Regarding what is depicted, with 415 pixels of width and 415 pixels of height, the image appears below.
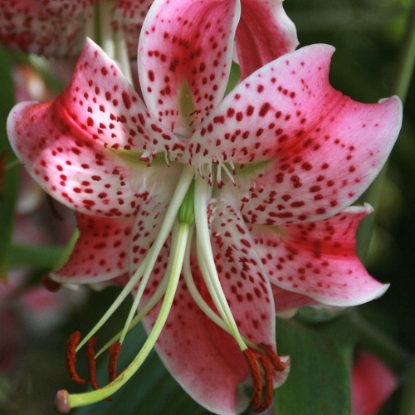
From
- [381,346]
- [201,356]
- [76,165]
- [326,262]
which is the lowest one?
[381,346]

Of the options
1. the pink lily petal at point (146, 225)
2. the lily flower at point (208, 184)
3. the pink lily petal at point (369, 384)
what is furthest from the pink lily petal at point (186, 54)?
the pink lily petal at point (369, 384)

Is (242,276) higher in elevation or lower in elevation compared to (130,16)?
lower

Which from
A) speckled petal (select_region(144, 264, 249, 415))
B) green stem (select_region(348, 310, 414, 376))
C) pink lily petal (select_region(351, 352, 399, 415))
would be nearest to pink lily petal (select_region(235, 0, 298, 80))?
speckled petal (select_region(144, 264, 249, 415))

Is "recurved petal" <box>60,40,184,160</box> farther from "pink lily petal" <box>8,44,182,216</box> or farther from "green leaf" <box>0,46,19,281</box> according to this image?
"green leaf" <box>0,46,19,281</box>

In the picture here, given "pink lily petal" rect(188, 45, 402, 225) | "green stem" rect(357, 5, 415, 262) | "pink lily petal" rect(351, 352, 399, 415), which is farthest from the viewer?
"pink lily petal" rect(351, 352, 399, 415)

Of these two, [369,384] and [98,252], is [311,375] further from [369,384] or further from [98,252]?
[369,384]

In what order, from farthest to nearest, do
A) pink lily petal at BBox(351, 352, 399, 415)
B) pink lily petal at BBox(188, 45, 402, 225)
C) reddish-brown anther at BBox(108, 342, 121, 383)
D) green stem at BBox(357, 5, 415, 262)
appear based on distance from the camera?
pink lily petal at BBox(351, 352, 399, 415)
green stem at BBox(357, 5, 415, 262)
reddish-brown anther at BBox(108, 342, 121, 383)
pink lily petal at BBox(188, 45, 402, 225)

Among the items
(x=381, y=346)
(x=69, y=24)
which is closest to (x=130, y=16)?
(x=69, y=24)
